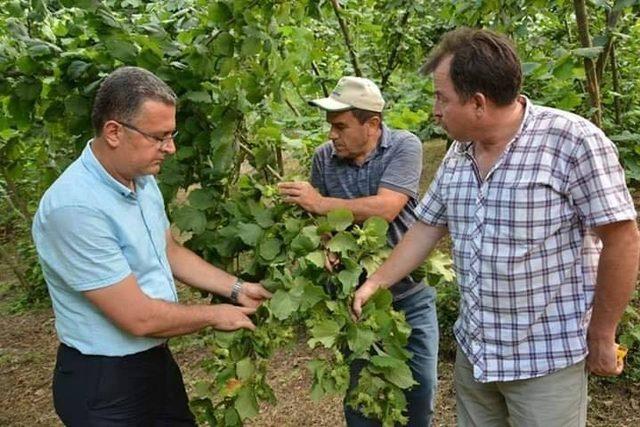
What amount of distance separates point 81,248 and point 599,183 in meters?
1.48

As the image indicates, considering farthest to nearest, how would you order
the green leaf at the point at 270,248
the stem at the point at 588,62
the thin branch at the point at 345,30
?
the thin branch at the point at 345,30
the stem at the point at 588,62
the green leaf at the point at 270,248

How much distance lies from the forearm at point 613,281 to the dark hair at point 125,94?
140 cm

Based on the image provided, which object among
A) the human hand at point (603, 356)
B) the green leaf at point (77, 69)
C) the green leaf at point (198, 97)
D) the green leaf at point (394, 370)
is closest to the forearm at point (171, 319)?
the green leaf at point (394, 370)

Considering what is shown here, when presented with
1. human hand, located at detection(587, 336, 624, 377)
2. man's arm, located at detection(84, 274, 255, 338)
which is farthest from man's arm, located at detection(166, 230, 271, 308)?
human hand, located at detection(587, 336, 624, 377)

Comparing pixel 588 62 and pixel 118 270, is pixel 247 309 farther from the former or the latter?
pixel 588 62

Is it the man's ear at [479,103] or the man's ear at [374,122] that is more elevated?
the man's ear at [479,103]

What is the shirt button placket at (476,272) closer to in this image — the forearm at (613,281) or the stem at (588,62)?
the forearm at (613,281)

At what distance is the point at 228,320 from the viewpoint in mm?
2234

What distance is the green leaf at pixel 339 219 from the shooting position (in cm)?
219

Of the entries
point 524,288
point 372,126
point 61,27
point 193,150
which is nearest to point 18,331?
point 61,27

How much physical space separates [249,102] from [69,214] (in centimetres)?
76

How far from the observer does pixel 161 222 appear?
2375 millimetres

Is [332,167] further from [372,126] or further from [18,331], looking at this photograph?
[18,331]

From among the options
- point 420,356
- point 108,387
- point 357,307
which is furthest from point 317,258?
point 420,356
